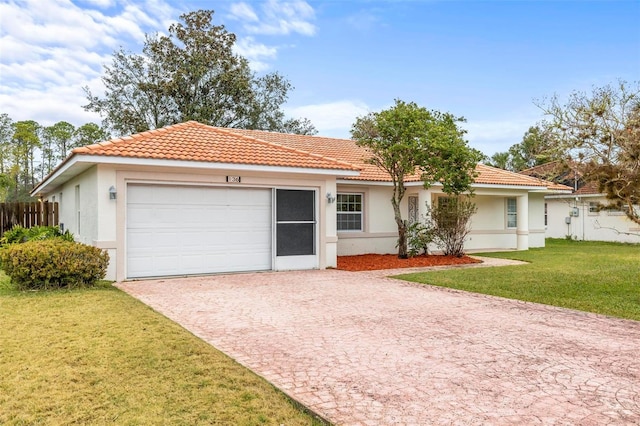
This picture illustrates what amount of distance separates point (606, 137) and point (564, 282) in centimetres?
399

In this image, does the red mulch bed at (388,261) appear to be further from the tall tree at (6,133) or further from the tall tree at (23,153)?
the tall tree at (6,133)

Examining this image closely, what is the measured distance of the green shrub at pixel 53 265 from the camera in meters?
9.84

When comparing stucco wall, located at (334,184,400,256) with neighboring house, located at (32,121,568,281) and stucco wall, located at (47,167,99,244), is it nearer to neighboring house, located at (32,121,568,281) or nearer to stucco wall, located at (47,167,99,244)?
neighboring house, located at (32,121,568,281)

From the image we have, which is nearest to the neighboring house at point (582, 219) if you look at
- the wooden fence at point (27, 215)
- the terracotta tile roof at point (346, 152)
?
the terracotta tile roof at point (346, 152)

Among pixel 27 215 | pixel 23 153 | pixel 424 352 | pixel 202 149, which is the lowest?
pixel 424 352

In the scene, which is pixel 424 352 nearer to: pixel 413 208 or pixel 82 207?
pixel 82 207

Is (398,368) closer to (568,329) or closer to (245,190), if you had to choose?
(568,329)

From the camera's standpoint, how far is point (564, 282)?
12.0m

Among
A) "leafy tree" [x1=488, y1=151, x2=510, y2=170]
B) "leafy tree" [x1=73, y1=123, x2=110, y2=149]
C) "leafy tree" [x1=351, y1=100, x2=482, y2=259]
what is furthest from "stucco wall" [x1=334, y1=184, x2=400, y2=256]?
"leafy tree" [x1=488, y1=151, x2=510, y2=170]

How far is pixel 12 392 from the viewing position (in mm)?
4398

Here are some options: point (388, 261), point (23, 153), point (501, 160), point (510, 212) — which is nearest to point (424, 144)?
point (388, 261)

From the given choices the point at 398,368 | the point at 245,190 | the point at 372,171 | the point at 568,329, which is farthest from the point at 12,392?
the point at 372,171

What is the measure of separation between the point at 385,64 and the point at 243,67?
1811 cm

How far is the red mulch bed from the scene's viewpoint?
15492mm
